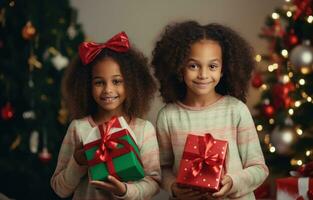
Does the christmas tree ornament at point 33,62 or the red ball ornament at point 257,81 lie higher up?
the christmas tree ornament at point 33,62

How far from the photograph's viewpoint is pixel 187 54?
6.95ft

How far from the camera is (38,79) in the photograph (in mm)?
3418

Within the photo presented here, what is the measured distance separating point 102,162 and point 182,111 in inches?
16.6

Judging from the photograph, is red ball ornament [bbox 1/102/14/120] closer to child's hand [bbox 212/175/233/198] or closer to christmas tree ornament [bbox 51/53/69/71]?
christmas tree ornament [bbox 51/53/69/71]

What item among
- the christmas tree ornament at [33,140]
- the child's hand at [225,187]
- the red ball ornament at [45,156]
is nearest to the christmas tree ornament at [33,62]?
the christmas tree ornament at [33,140]

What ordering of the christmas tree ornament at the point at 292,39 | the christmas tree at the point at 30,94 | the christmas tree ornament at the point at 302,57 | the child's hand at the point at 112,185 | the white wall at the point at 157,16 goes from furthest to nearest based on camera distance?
1. the white wall at the point at 157,16
2. the christmas tree at the point at 30,94
3. the christmas tree ornament at the point at 292,39
4. the christmas tree ornament at the point at 302,57
5. the child's hand at the point at 112,185

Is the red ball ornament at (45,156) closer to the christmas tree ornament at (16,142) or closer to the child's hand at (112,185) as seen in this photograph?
the christmas tree ornament at (16,142)

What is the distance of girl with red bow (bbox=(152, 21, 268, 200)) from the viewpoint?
82.9 inches

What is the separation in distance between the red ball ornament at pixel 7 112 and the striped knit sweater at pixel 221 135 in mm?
1554

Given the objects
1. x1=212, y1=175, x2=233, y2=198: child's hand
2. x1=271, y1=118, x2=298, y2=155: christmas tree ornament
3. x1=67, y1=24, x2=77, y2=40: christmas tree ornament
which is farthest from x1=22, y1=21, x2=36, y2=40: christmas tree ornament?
x1=212, y1=175, x2=233, y2=198: child's hand

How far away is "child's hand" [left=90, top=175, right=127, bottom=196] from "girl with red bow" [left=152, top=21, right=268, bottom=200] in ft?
Answer: 0.70

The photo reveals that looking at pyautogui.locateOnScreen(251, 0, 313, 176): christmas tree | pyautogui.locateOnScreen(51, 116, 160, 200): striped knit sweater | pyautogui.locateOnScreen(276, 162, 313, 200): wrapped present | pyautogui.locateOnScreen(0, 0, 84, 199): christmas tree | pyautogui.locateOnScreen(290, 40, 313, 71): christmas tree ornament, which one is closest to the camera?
pyautogui.locateOnScreen(51, 116, 160, 200): striped knit sweater

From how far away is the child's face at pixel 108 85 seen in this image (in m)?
2.09

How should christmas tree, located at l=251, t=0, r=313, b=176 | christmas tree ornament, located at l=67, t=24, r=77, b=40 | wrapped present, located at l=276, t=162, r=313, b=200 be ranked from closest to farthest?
wrapped present, located at l=276, t=162, r=313, b=200 → christmas tree, located at l=251, t=0, r=313, b=176 → christmas tree ornament, located at l=67, t=24, r=77, b=40
